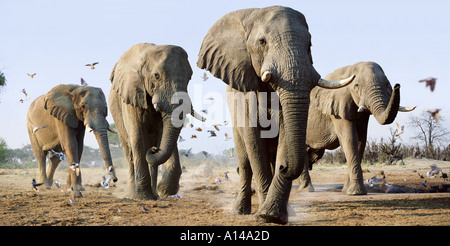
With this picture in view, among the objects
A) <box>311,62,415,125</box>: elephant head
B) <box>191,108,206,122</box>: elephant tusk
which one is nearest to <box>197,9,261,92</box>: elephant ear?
<box>191,108,206,122</box>: elephant tusk

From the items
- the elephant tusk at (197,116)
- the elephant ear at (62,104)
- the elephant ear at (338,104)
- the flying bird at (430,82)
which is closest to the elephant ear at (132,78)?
the elephant tusk at (197,116)

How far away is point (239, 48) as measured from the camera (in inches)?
239

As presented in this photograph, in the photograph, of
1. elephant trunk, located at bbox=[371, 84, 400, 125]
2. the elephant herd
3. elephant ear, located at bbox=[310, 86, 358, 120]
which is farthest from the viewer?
elephant ear, located at bbox=[310, 86, 358, 120]

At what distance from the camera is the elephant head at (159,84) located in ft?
27.6

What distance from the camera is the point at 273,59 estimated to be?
5.47 m

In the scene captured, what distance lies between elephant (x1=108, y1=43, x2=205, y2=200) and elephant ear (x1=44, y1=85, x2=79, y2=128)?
3.00 metres

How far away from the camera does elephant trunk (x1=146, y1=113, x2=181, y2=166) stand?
8.24 meters

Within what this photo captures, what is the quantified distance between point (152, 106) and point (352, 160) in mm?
3991

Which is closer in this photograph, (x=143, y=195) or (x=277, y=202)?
(x=277, y=202)

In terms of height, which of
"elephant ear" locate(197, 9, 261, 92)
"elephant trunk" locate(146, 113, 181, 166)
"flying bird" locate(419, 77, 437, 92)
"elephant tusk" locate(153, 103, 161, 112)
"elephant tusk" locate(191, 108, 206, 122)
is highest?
"elephant ear" locate(197, 9, 261, 92)

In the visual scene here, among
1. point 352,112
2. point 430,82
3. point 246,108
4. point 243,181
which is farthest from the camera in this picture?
point 352,112

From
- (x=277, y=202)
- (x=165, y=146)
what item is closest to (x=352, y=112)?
(x=165, y=146)

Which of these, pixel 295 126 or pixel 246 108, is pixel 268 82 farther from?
pixel 295 126

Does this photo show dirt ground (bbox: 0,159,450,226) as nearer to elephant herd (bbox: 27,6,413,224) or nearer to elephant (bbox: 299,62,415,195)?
elephant herd (bbox: 27,6,413,224)
